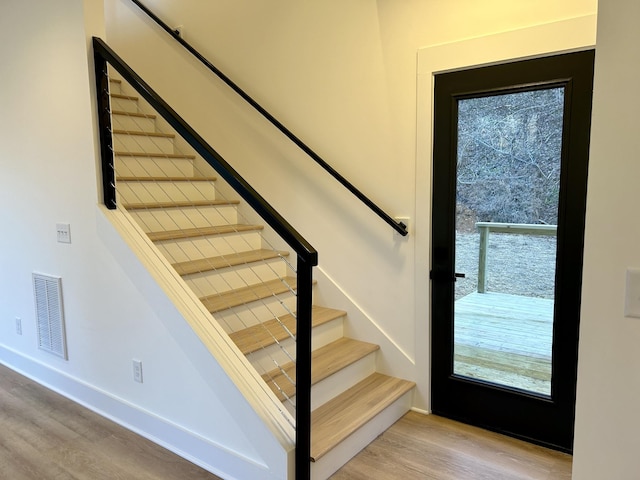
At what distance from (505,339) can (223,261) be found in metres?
1.71

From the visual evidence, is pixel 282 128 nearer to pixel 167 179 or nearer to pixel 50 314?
pixel 167 179

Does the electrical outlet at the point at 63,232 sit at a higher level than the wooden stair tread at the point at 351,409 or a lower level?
higher

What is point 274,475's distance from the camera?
191 centimetres

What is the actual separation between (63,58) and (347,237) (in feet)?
6.24

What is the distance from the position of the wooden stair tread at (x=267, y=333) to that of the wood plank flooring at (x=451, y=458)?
72 centimetres

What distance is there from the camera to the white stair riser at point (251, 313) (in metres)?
2.54

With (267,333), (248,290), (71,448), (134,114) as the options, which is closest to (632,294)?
(267,333)

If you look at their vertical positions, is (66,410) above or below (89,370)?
below

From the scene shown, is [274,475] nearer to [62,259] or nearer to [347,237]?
[347,237]

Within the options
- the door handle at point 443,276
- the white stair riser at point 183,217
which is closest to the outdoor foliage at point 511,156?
the door handle at point 443,276

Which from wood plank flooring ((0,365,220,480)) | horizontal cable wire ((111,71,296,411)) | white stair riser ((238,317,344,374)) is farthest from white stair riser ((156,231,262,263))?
wood plank flooring ((0,365,220,480))

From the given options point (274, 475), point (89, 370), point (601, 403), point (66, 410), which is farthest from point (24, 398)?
point (601, 403)

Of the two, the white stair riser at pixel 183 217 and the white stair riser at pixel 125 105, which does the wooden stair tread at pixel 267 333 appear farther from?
the white stair riser at pixel 125 105

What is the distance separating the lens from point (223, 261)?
287cm
